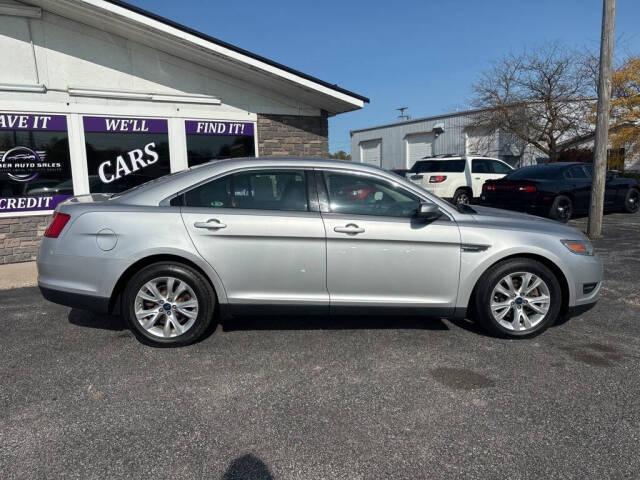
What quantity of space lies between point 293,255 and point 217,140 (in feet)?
18.6

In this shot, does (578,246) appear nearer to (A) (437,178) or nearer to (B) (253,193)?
(B) (253,193)

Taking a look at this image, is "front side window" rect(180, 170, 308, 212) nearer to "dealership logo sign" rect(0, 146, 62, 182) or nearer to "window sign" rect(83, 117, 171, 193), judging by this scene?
"window sign" rect(83, 117, 171, 193)

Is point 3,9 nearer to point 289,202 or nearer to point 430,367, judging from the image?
point 289,202

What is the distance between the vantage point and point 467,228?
378 cm

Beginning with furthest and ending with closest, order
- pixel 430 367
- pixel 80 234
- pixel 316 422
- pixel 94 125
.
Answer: pixel 94 125 < pixel 80 234 < pixel 430 367 < pixel 316 422

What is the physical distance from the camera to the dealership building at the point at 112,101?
7.09 metres

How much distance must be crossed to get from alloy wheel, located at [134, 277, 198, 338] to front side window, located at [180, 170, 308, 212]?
70 cm

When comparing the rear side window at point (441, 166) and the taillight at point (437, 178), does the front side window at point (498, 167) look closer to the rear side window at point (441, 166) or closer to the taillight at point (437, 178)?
the rear side window at point (441, 166)

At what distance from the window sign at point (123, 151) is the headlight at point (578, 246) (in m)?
6.80

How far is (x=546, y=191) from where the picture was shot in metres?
10.3

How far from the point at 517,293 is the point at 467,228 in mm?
732

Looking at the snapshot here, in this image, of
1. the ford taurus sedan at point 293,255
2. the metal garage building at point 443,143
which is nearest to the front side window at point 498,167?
the metal garage building at point 443,143

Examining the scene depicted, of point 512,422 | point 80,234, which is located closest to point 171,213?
point 80,234

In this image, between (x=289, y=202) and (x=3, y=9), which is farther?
(x=3, y=9)
